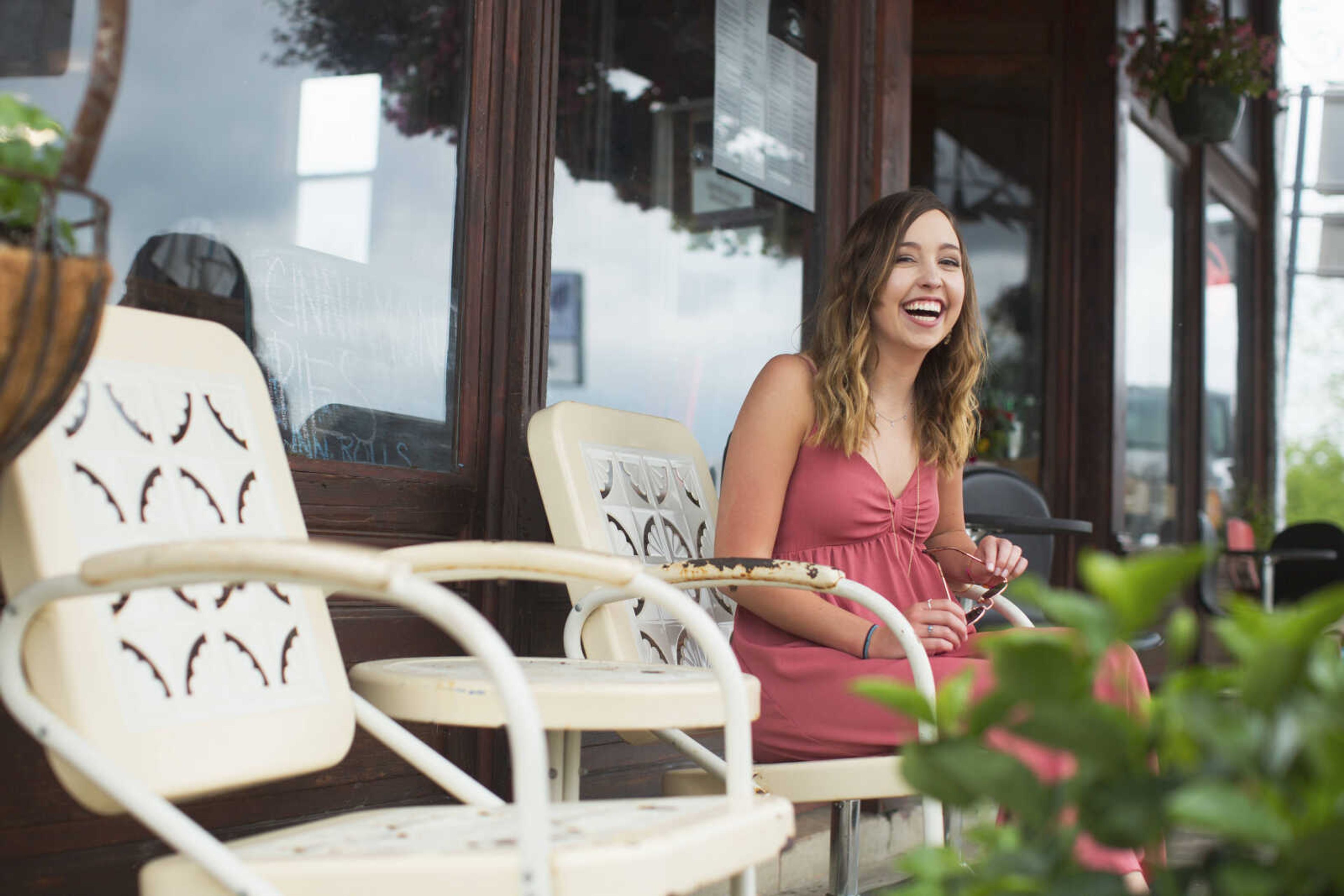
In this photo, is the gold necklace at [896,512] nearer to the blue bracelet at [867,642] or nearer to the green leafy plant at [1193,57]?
the blue bracelet at [867,642]

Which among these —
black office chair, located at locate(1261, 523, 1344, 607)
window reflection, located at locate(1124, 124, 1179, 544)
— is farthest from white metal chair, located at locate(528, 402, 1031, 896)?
black office chair, located at locate(1261, 523, 1344, 607)

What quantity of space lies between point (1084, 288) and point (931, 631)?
11.3 feet

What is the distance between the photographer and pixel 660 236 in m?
2.76

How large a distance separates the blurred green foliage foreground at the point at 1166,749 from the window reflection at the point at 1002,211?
4.17m

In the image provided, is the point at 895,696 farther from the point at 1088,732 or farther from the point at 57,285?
the point at 57,285

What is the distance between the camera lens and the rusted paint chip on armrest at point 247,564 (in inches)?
37.2

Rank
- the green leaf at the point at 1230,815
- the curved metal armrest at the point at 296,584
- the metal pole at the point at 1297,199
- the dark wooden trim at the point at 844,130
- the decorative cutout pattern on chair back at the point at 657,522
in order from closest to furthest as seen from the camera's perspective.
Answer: the green leaf at the point at 1230,815, the curved metal armrest at the point at 296,584, the decorative cutout pattern on chair back at the point at 657,522, the dark wooden trim at the point at 844,130, the metal pole at the point at 1297,199

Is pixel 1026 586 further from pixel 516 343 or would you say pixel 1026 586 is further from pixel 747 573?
pixel 516 343

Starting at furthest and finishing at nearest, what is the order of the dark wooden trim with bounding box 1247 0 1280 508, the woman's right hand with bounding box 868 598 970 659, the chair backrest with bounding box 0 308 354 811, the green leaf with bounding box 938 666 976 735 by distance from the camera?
the dark wooden trim with bounding box 1247 0 1280 508
the woman's right hand with bounding box 868 598 970 659
the chair backrest with bounding box 0 308 354 811
the green leaf with bounding box 938 666 976 735

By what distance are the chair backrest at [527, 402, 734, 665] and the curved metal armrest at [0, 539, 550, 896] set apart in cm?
76

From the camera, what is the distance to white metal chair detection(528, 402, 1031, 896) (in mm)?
1565

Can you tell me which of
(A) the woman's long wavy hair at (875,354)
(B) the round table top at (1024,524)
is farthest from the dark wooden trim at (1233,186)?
(A) the woman's long wavy hair at (875,354)

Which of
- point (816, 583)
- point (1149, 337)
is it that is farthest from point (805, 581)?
point (1149, 337)

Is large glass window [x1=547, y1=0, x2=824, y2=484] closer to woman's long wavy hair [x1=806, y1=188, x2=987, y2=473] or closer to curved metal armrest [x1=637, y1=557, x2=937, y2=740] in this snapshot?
woman's long wavy hair [x1=806, y1=188, x2=987, y2=473]
